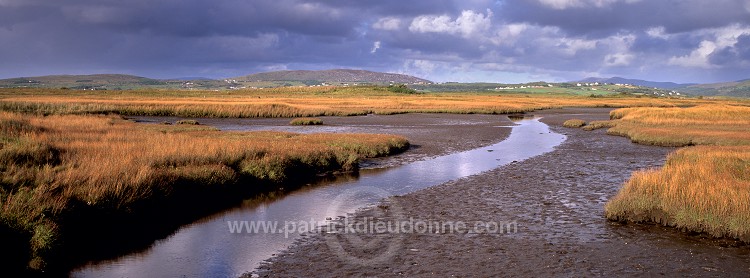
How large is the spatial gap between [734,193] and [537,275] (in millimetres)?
6815

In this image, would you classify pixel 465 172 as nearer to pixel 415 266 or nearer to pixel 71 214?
pixel 415 266

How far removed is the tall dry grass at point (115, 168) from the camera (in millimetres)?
11688

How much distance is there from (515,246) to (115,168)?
10739 mm

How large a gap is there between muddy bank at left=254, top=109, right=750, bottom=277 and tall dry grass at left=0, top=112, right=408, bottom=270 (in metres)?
4.64

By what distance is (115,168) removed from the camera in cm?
1578

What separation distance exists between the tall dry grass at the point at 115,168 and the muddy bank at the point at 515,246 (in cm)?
464

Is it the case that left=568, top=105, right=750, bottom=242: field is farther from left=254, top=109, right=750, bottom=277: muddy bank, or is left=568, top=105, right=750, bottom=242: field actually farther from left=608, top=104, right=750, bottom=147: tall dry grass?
left=608, top=104, right=750, bottom=147: tall dry grass

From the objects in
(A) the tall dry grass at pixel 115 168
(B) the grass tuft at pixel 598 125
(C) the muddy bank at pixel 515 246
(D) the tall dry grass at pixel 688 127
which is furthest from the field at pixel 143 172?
(B) the grass tuft at pixel 598 125

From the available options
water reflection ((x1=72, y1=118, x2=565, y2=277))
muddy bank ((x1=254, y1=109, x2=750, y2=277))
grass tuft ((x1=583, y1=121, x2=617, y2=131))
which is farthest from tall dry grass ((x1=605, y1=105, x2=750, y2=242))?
grass tuft ((x1=583, y1=121, x2=617, y2=131))

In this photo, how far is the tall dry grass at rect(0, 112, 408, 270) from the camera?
11688 mm

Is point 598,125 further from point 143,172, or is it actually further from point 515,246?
point 143,172

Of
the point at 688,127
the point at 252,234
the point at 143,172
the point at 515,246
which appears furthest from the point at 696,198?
the point at 688,127

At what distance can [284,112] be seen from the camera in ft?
230

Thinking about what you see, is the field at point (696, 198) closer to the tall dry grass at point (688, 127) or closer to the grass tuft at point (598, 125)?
the tall dry grass at point (688, 127)
